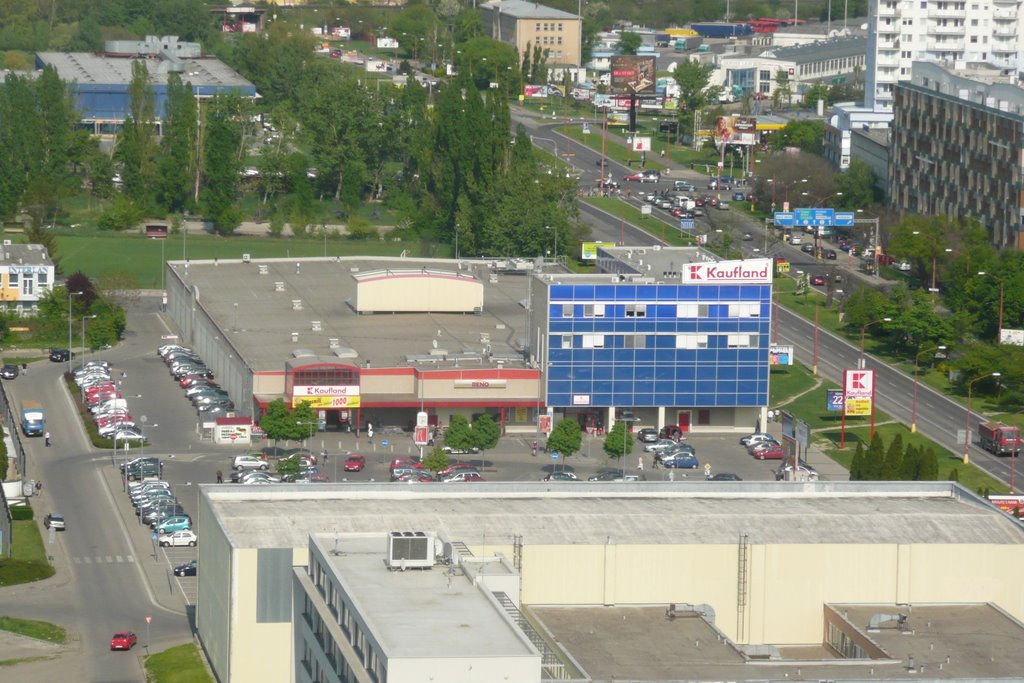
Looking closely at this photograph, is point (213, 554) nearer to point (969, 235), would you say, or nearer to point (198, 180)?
point (969, 235)

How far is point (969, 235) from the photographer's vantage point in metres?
145

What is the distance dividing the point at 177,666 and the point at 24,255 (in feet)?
220

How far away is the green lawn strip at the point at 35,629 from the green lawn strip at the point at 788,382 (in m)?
45.7

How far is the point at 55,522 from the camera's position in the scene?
304 ft

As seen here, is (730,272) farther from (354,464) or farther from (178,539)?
(178,539)

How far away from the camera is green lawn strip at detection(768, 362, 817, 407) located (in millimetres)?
119000

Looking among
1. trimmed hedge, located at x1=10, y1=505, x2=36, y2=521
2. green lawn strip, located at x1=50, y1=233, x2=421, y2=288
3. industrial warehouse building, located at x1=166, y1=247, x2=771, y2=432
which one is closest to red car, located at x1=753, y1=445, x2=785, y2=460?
industrial warehouse building, located at x1=166, y1=247, x2=771, y2=432

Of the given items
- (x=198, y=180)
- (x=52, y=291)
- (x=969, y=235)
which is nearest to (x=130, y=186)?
(x=198, y=180)

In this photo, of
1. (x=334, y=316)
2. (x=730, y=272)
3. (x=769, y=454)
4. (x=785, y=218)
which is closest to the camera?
(x=769, y=454)

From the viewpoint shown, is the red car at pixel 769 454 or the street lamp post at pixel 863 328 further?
the street lamp post at pixel 863 328

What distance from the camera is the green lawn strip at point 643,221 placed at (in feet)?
545

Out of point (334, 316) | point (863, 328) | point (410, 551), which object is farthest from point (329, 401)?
point (410, 551)

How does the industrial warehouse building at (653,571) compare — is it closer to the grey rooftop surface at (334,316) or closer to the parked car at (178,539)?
the parked car at (178,539)

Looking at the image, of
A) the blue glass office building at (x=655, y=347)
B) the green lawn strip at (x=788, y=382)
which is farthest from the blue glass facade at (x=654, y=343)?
the green lawn strip at (x=788, y=382)
